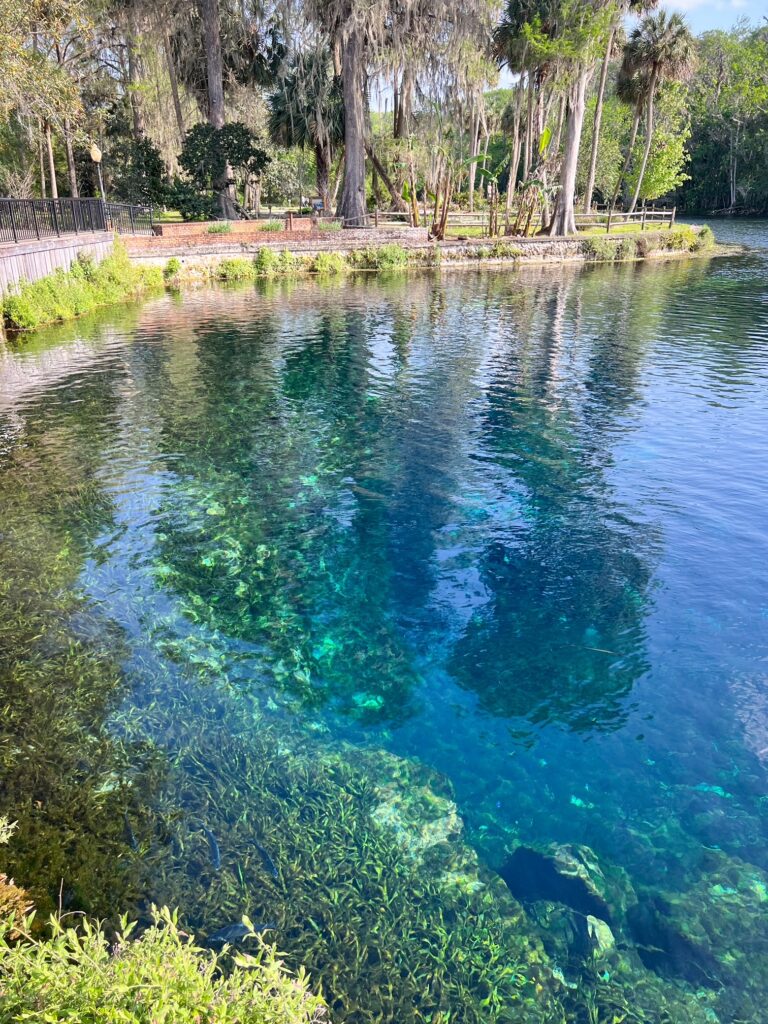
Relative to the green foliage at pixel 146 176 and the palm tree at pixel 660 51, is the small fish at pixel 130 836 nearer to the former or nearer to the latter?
the green foliage at pixel 146 176

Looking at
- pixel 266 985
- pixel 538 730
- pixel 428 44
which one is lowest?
pixel 538 730

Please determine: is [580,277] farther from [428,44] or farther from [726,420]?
[726,420]

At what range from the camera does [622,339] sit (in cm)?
2053

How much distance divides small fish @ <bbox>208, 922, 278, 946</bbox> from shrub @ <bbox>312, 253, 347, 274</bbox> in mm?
34106

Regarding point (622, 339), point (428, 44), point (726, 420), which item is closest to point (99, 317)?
point (622, 339)

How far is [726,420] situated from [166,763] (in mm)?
12348

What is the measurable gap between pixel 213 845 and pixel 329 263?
111 ft

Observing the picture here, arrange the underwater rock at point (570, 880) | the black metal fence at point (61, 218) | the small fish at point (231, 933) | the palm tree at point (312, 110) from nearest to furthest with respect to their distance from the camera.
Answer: the small fish at point (231, 933) < the underwater rock at point (570, 880) < the black metal fence at point (61, 218) < the palm tree at point (312, 110)

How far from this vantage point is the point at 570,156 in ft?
136

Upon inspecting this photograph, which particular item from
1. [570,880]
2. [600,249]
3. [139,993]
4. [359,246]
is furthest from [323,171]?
[139,993]

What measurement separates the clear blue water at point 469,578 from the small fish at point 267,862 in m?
0.50

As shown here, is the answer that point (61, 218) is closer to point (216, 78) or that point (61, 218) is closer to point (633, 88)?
point (216, 78)

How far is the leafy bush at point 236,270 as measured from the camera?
1297 inches

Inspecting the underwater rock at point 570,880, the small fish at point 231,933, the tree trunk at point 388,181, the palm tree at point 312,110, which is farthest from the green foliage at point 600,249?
the small fish at point 231,933
